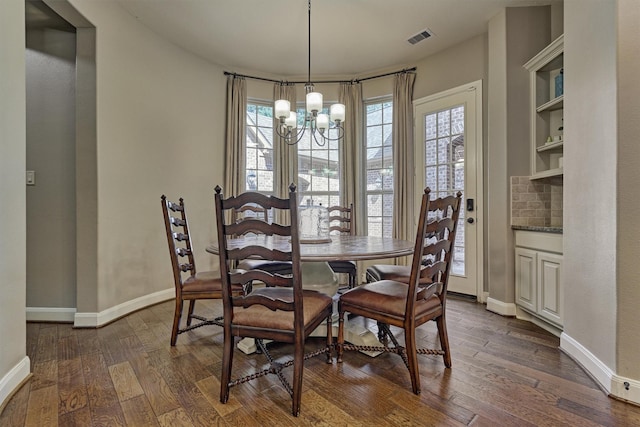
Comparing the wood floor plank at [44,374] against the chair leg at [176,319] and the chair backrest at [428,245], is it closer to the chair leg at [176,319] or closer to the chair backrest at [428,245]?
the chair leg at [176,319]

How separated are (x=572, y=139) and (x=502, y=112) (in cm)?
99

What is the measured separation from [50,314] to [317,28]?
360 centimetres

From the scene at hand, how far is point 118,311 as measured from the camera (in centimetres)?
282

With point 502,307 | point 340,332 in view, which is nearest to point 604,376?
point 502,307

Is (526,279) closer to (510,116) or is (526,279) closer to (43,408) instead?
(510,116)

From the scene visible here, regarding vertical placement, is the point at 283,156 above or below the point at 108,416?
above

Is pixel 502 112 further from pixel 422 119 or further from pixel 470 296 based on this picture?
pixel 470 296

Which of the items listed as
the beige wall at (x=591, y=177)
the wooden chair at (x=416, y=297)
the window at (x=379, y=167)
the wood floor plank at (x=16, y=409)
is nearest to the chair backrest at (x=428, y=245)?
the wooden chair at (x=416, y=297)

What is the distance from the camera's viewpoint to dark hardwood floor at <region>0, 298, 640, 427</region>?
1464mm

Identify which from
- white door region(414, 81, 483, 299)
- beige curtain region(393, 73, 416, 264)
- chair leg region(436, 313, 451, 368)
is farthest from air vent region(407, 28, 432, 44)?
chair leg region(436, 313, 451, 368)

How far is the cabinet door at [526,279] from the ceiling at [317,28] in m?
2.23

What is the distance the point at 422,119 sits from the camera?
3.81 m

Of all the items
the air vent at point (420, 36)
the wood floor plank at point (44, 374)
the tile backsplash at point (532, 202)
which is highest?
the air vent at point (420, 36)

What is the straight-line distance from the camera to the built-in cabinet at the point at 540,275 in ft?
7.71
